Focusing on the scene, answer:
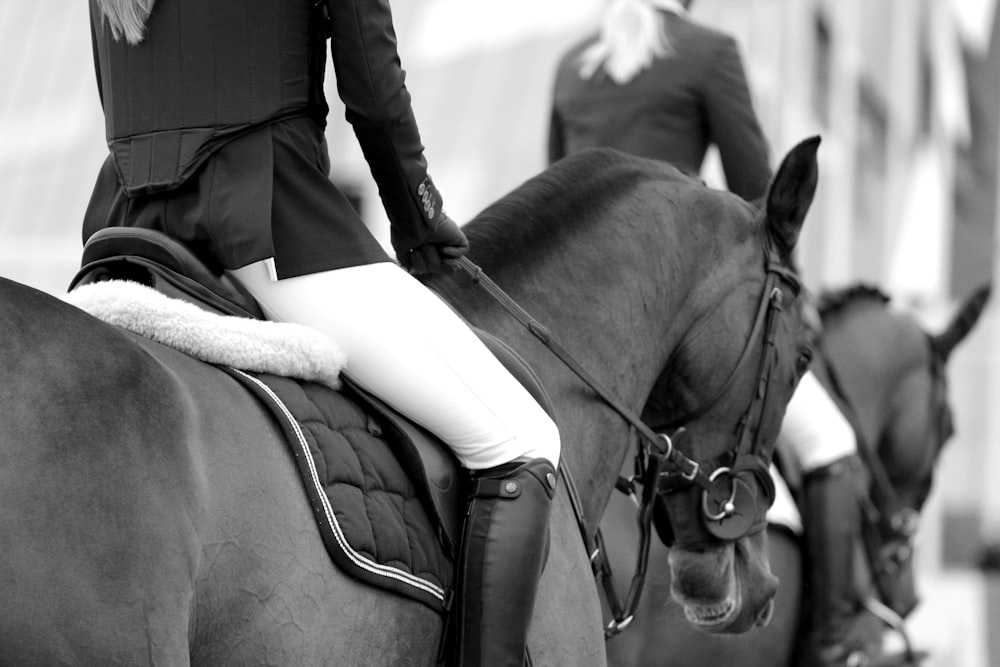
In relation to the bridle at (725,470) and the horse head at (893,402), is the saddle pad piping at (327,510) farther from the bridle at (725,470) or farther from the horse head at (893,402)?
the horse head at (893,402)

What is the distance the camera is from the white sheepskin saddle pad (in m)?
2.16

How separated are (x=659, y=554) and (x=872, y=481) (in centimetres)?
173

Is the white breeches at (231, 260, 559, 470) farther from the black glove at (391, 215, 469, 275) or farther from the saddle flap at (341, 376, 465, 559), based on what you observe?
the black glove at (391, 215, 469, 275)

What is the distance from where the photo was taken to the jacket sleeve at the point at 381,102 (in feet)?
8.00

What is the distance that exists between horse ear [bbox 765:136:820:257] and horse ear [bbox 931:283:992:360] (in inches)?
110

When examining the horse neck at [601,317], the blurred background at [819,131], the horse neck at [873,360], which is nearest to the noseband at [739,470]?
the horse neck at [601,317]

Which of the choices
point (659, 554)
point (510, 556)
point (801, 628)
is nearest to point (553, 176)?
point (510, 556)

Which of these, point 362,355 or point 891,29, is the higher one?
point 362,355

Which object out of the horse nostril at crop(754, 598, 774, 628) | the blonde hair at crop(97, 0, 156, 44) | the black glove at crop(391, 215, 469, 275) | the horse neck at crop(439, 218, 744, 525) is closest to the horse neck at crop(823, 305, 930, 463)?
the horse nostril at crop(754, 598, 774, 628)

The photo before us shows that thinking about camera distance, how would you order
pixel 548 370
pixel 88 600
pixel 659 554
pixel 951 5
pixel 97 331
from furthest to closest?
pixel 951 5 < pixel 659 554 < pixel 548 370 < pixel 97 331 < pixel 88 600

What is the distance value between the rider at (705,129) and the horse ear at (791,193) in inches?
35.8

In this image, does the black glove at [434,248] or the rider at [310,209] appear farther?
the black glove at [434,248]

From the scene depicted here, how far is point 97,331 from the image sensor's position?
6.26 feet

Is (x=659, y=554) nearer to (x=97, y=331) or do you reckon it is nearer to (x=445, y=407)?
(x=445, y=407)
